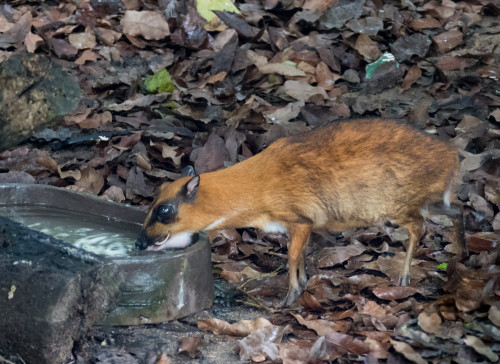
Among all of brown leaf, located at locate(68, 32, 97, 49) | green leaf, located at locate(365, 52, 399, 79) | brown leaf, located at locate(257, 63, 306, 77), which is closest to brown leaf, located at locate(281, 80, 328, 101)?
brown leaf, located at locate(257, 63, 306, 77)

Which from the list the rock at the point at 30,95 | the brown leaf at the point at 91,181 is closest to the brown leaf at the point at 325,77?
the brown leaf at the point at 91,181

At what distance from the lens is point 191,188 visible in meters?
4.43

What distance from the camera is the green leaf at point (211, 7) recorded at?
741cm

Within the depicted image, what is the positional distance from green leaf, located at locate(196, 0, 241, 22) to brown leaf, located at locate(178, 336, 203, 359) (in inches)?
174

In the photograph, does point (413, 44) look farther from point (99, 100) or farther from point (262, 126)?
point (99, 100)

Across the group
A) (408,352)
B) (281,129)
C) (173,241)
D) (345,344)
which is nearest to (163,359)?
(345,344)

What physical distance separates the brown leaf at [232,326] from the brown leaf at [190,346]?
0.20m

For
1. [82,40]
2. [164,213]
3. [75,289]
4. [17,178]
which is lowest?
[17,178]

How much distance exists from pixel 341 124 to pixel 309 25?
280cm

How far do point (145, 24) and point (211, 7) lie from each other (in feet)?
2.47

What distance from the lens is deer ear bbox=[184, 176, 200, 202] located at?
4.38 m

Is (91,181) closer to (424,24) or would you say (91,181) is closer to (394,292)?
(394,292)

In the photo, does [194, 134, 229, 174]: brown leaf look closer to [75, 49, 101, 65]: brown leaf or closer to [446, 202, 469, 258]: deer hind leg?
[446, 202, 469, 258]: deer hind leg

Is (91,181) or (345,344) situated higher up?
(345,344)
